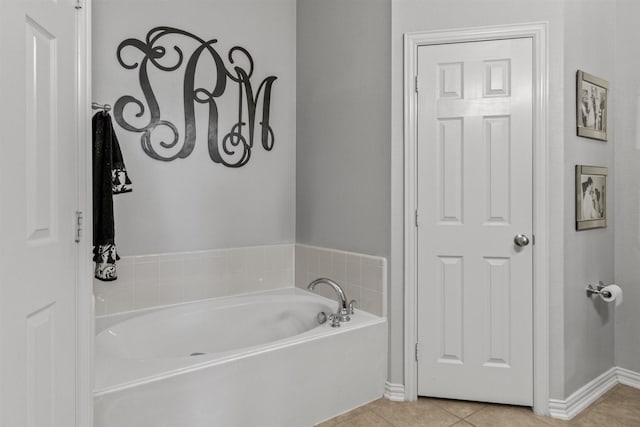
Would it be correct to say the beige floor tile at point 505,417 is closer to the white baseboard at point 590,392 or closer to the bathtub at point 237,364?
the white baseboard at point 590,392

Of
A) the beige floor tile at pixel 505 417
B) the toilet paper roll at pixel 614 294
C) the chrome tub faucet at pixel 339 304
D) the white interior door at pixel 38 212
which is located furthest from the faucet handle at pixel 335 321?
the toilet paper roll at pixel 614 294

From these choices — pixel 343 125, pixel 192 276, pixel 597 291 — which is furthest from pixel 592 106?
pixel 192 276

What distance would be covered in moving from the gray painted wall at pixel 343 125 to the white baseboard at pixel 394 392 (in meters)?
0.75

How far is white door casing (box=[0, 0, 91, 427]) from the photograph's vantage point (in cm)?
101

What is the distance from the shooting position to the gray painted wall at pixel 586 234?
2.20 m

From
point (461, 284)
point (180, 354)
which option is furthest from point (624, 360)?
point (180, 354)

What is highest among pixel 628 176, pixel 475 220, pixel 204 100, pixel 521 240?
pixel 204 100

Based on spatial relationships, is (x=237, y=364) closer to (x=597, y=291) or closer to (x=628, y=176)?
(x=597, y=291)

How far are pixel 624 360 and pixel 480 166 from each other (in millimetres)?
1559

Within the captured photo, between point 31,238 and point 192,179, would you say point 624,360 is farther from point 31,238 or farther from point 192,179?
point 31,238

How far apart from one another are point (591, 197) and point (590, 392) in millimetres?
1083

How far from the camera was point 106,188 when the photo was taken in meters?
1.92

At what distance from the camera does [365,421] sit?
217 cm

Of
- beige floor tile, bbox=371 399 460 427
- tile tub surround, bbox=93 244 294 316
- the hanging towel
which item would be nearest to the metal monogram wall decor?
the hanging towel
